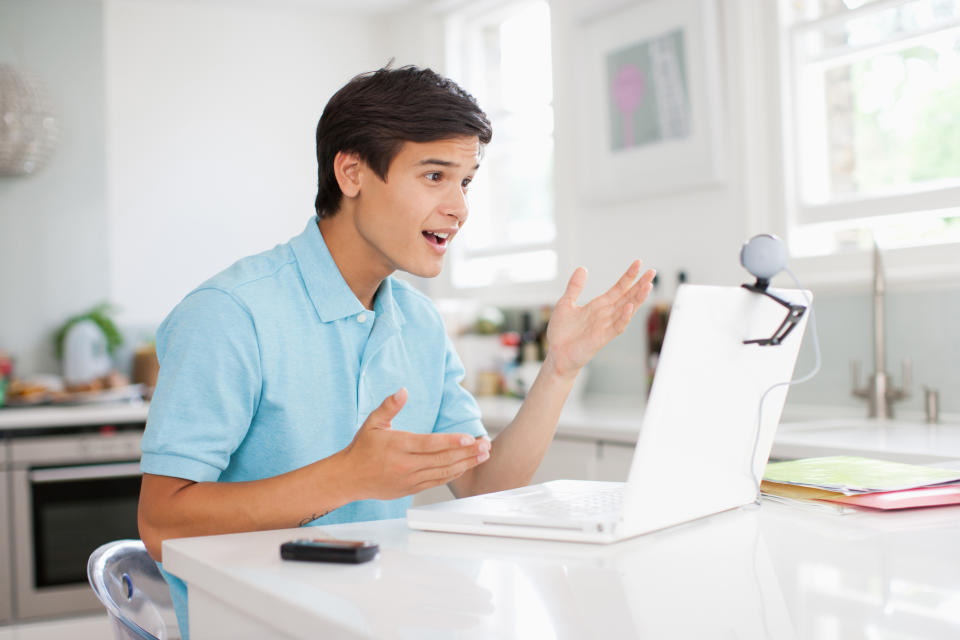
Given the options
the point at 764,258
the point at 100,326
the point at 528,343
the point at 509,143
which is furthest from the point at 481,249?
the point at 764,258

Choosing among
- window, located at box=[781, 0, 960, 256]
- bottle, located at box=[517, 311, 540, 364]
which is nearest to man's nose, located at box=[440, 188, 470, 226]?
window, located at box=[781, 0, 960, 256]

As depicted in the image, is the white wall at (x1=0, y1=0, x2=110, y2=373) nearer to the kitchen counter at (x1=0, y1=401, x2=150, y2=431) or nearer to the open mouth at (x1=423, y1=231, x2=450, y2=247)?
the kitchen counter at (x1=0, y1=401, x2=150, y2=431)

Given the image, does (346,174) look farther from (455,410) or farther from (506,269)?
(506,269)

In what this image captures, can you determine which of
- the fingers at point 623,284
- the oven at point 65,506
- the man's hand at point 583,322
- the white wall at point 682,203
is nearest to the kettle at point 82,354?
the oven at point 65,506

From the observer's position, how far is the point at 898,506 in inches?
44.8

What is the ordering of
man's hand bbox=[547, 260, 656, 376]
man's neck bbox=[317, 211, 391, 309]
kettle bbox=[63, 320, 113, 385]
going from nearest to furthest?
1. man's hand bbox=[547, 260, 656, 376]
2. man's neck bbox=[317, 211, 391, 309]
3. kettle bbox=[63, 320, 113, 385]

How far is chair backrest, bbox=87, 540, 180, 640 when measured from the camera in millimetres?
1094

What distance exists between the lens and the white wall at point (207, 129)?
400 cm

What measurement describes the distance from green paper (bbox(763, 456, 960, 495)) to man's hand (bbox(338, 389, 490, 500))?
489 mm

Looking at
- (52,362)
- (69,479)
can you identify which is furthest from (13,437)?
(52,362)

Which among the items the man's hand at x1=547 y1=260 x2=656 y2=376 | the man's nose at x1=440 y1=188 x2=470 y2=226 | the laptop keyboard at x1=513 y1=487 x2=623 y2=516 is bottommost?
the laptop keyboard at x1=513 y1=487 x2=623 y2=516

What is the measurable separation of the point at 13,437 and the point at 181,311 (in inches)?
88.7

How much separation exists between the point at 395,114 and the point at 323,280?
284 mm

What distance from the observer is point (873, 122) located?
260 centimetres
